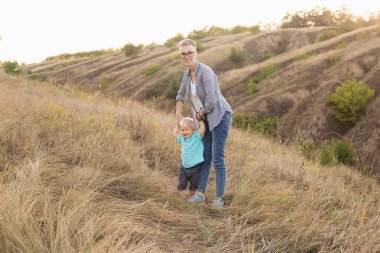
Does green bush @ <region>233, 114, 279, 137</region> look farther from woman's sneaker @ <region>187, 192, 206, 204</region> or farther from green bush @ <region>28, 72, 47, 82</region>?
woman's sneaker @ <region>187, 192, 206, 204</region>

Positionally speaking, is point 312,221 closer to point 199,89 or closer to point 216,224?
point 216,224

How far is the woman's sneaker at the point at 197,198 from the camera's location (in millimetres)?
4116

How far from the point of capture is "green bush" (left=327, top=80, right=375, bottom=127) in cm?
1434

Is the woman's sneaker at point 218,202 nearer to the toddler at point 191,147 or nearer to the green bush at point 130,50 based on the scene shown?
the toddler at point 191,147

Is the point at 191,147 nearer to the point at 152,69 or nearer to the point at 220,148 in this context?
the point at 220,148

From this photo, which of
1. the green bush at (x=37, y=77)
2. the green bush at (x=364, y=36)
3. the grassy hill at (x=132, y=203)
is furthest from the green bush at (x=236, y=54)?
the grassy hill at (x=132, y=203)

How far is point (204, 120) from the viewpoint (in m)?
4.27

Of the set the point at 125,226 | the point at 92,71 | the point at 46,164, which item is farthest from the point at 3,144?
the point at 92,71

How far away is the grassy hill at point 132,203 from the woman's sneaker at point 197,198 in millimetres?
129

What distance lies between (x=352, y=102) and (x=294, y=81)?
7543 millimetres

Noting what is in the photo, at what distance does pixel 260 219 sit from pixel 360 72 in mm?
17511

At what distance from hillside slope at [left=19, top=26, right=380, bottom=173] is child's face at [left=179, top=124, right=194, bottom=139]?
210 cm

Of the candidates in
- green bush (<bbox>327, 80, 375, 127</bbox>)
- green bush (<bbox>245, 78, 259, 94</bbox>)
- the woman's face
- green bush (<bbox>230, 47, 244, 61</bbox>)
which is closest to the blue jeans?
the woman's face

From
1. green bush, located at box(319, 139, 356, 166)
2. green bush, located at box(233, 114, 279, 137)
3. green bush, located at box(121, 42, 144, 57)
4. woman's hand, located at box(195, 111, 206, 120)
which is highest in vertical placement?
green bush, located at box(121, 42, 144, 57)
